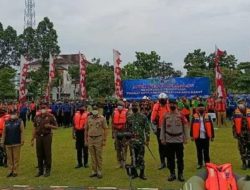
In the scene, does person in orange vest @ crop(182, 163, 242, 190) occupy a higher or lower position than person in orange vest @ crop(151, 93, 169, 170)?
lower

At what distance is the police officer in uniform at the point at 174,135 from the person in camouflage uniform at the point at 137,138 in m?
0.63

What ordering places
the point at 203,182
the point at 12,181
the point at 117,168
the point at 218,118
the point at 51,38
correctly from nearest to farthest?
the point at 203,182
the point at 12,181
the point at 117,168
the point at 218,118
the point at 51,38

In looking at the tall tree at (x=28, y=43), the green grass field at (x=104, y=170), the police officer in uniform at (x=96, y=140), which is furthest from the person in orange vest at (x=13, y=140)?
the tall tree at (x=28, y=43)

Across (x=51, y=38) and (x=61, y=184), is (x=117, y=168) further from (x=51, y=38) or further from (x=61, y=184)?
(x=51, y=38)

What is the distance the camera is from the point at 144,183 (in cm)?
1095

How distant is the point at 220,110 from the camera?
27.4m

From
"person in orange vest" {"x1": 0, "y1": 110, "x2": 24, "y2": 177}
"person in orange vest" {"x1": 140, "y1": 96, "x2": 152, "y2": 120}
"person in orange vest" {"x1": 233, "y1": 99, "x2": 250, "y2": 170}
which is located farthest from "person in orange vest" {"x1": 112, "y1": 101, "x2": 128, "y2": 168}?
"person in orange vest" {"x1": 233, "y1": 99, "x2": 250, "y2": 170}

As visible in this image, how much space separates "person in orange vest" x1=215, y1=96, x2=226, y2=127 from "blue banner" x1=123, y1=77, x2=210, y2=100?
9567mm

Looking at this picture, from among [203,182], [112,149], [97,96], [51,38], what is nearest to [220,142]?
[112,149]

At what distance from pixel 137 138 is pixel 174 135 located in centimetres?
98

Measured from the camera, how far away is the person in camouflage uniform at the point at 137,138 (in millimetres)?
11516

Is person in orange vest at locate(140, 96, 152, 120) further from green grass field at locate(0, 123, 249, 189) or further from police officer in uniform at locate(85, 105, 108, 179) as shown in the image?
police officer in uniform at locate(85, 105, 108, 179)

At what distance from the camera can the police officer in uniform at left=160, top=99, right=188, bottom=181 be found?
11031mm

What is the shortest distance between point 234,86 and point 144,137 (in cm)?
5154
